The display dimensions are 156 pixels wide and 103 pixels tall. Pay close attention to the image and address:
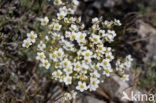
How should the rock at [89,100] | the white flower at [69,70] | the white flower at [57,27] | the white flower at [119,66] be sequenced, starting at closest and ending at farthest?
the white flower at [69,70] < the white flower at [57,27] < the white flower at [119,66] < the rock at [89,100]

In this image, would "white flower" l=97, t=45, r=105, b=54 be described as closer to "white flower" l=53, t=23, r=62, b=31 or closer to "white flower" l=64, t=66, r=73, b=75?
"white flower" l=64, t=66, r=73, b=75

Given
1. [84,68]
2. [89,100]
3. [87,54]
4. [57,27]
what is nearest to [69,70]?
[84,68]

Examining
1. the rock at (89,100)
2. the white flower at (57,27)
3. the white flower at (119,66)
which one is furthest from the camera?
the rock at (89,100)

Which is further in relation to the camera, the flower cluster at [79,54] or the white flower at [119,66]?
the white flower at [119,66]

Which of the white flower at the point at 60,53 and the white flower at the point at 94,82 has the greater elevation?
the white flower at the point at 60,53

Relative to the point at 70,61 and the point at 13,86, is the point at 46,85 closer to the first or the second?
the point at 13,86

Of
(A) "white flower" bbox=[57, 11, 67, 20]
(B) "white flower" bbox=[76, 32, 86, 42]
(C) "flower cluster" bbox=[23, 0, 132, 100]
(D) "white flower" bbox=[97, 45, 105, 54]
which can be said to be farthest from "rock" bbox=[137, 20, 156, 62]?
(A) "white flower" bbox=[57, 11, 67, 20]

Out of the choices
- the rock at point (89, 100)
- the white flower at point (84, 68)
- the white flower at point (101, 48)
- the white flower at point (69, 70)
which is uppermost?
the white flower at point (101, 48)

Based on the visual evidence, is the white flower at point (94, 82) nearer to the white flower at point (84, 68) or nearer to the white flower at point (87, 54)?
the white flower at point (84, 68)

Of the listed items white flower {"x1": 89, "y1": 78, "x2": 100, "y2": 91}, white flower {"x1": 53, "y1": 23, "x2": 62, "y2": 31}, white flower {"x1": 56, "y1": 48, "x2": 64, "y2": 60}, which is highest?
white flower {"x1": 53, "y1": 23, "x2": 62, "y2": 31}

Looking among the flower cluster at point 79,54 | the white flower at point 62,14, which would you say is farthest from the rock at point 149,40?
the white flower at point 62,14

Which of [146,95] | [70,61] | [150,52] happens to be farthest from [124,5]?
[70,61]
